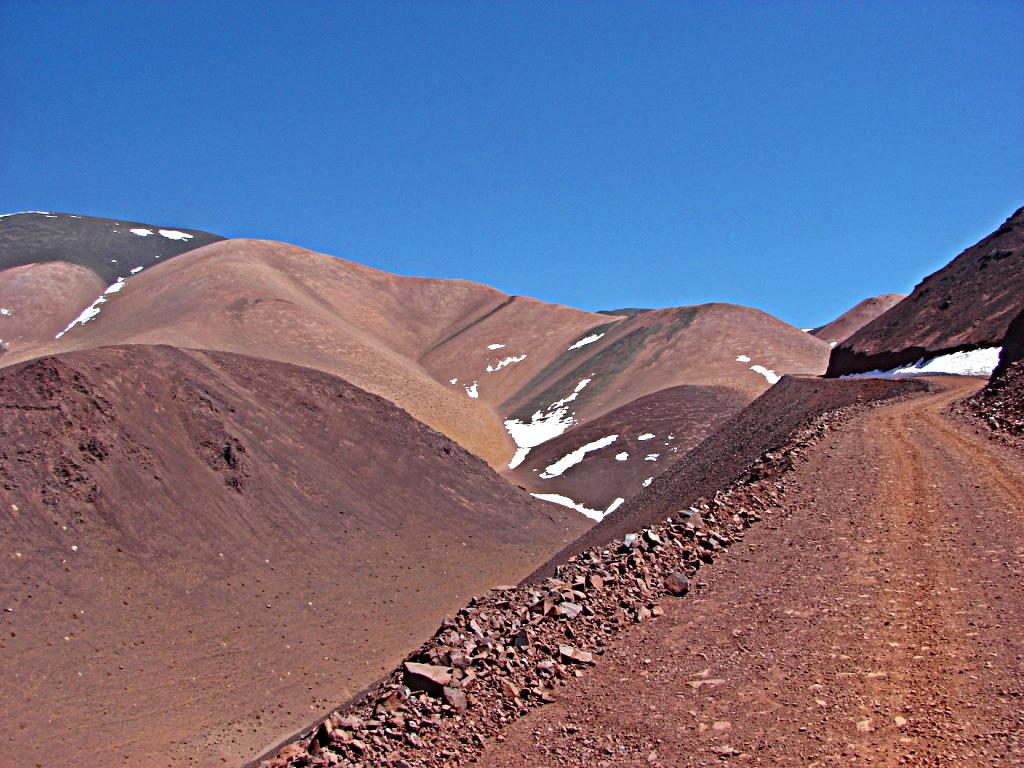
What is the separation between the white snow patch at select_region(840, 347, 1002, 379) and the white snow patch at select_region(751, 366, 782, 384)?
142 feet

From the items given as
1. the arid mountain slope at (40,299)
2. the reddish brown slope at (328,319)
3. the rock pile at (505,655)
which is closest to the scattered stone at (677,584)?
the rock pile at (505,655)

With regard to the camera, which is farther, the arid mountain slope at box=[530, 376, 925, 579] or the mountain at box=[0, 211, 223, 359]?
the mountain at box=[0, 211, 223, 359]

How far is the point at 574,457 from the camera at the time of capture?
61.8 meters

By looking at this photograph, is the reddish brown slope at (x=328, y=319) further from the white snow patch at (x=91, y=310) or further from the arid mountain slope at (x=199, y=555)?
the arid mountain slope at (x=199, y=555)

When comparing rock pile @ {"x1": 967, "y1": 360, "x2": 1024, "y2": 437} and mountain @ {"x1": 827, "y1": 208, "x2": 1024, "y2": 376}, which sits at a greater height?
mountain @ {"x1": 827, "y1": 208, "x2": 1024, "y2": 376}

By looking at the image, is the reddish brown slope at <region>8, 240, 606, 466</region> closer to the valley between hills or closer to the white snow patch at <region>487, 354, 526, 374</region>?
the white snow patch at <region>487, 354, 526, 374</region>

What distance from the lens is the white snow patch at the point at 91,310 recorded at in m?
89.0

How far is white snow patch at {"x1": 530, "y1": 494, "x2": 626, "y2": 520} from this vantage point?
5162 cm

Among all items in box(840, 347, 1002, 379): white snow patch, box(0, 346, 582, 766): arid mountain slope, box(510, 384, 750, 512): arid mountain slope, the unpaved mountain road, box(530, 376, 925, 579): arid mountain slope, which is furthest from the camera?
box(510, 384, 750, 512): arid mountain slope

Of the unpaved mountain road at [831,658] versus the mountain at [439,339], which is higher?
the mountain at [439,339]

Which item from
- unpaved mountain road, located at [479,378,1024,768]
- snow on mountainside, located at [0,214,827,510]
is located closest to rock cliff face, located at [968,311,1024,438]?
unpaved mountain road, located at [479,378,1024,768]

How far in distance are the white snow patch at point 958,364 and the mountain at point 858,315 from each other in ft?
428

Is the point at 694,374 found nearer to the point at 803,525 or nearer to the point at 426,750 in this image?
the point at 803,525

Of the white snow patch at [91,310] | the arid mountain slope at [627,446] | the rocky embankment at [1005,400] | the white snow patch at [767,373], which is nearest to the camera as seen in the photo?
the rocky embankment at [1005,400]
